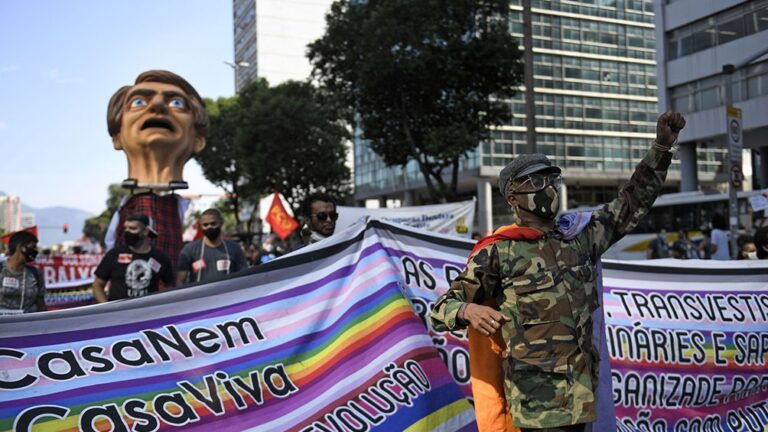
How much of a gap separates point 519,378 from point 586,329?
0.34 m

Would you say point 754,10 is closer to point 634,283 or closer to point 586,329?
point 634,283

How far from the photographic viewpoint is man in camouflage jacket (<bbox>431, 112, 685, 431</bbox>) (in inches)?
106

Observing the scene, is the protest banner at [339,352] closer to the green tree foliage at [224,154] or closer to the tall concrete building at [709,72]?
the tall concrete building at [709,72]

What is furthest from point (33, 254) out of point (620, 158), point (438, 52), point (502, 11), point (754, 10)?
point (620, 158)

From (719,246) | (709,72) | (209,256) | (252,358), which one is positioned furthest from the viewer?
(709,72)

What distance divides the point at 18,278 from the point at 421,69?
1705 cm

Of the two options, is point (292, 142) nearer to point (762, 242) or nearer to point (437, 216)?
point (437, 216)

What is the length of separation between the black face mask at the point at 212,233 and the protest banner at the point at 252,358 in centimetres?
328

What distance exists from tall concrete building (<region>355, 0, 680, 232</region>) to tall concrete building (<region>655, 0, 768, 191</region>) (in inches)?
512

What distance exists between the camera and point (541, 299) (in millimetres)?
2760

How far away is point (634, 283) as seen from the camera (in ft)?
15.0

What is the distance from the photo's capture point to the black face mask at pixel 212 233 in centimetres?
685

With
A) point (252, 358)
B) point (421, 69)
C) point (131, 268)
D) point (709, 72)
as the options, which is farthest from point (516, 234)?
point (709, 72)

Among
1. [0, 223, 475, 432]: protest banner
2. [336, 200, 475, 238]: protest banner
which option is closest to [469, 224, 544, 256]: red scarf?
[0, 223, 475, 432]: protest banner
